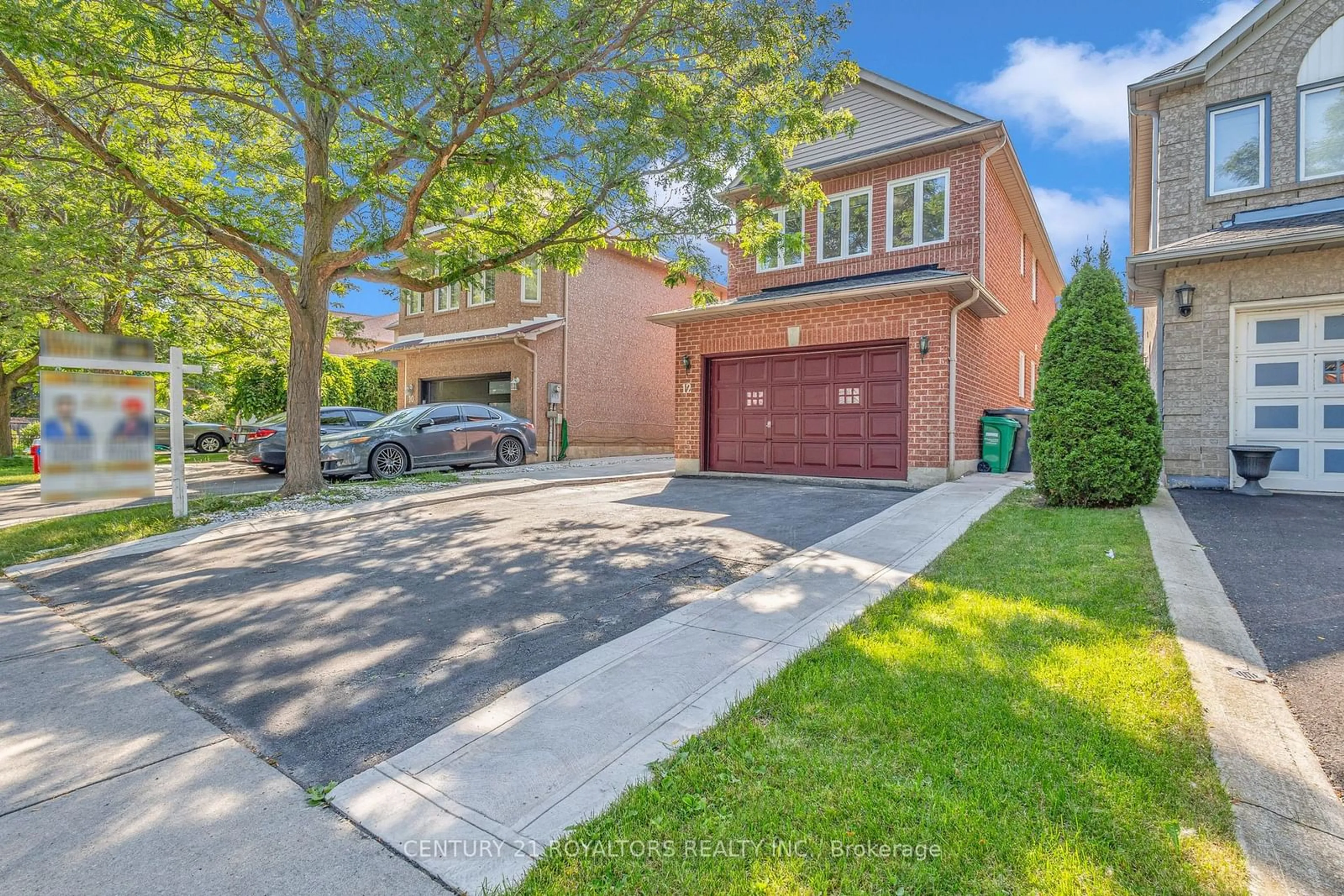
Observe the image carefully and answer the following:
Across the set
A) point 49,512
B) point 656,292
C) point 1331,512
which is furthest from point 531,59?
point 656,292

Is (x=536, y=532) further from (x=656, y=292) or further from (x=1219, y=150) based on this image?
(x=656, y=292)

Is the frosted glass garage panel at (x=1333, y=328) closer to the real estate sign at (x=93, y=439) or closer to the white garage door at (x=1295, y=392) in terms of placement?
the white garage door at (x=1295, y=392)

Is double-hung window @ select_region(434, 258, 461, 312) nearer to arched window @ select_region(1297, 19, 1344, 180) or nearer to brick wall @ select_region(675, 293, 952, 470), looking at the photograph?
brick wall @ select_region(675, 293, 952, 470)

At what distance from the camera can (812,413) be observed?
10.7 metres

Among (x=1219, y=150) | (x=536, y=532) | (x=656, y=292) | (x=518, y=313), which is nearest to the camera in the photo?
(x=536, y=532)

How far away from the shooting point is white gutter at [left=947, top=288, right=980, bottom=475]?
30.8 ft

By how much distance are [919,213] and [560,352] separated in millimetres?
9019

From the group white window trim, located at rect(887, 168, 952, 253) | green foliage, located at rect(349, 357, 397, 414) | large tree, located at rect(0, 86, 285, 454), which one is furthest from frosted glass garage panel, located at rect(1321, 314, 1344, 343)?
green foliage, located at rect(349, 357, 397, 414)

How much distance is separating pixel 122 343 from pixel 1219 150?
14105mm

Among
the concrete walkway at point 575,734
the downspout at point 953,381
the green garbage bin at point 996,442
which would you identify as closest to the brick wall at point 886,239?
the downspout at point 953,381

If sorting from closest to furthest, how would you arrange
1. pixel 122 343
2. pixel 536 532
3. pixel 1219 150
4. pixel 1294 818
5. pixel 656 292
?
pixel 1294 818
pixel 122 343
pixel 536 532
pixel 1219 150
pixel 656 292

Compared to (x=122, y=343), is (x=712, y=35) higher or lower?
higher

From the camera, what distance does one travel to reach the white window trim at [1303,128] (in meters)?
8.50

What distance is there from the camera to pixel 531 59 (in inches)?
259
